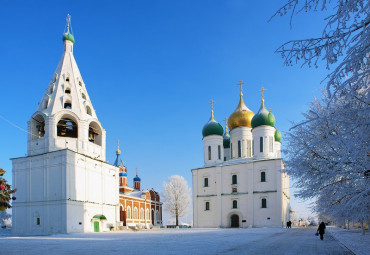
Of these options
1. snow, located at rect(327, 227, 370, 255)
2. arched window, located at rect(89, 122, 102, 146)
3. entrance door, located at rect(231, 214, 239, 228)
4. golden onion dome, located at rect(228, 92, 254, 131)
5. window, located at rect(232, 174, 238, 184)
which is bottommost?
entrance door, located at rect(231, 214, 239, 228)

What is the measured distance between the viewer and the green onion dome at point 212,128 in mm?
44469

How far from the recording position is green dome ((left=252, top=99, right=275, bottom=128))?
40.8 m

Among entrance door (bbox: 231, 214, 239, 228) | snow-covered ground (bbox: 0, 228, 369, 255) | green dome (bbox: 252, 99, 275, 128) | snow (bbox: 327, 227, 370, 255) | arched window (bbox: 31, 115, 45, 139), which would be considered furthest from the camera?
green dome (bbox: 252, 99, 275, 128)

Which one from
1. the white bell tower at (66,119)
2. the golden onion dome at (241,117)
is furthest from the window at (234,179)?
the white bell tower at (66,119)

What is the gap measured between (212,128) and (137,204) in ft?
57.3

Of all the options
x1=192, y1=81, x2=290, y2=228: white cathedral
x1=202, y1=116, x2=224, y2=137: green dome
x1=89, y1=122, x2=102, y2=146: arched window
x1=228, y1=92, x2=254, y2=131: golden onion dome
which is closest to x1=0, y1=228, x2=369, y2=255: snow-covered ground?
x1=89, y1=122, x2=102, y2=146: arched window

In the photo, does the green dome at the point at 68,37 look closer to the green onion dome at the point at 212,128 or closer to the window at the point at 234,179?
the green onion dome at the point at 212,128

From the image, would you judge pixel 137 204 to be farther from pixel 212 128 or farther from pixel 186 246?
pixel 186 246

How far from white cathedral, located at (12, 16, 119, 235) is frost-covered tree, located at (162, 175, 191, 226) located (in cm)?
2087

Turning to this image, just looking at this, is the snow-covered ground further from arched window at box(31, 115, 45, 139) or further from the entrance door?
the entrance door

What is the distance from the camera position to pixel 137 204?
171 feet

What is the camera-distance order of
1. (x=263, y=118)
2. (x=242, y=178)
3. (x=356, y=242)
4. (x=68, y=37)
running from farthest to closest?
(x=263, y=118), (x=242, y=178), (x=68, y=37), (x=356, y=242)

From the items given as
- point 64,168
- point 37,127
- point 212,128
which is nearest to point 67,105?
point 37,127

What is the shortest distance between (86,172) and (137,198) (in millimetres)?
21210
